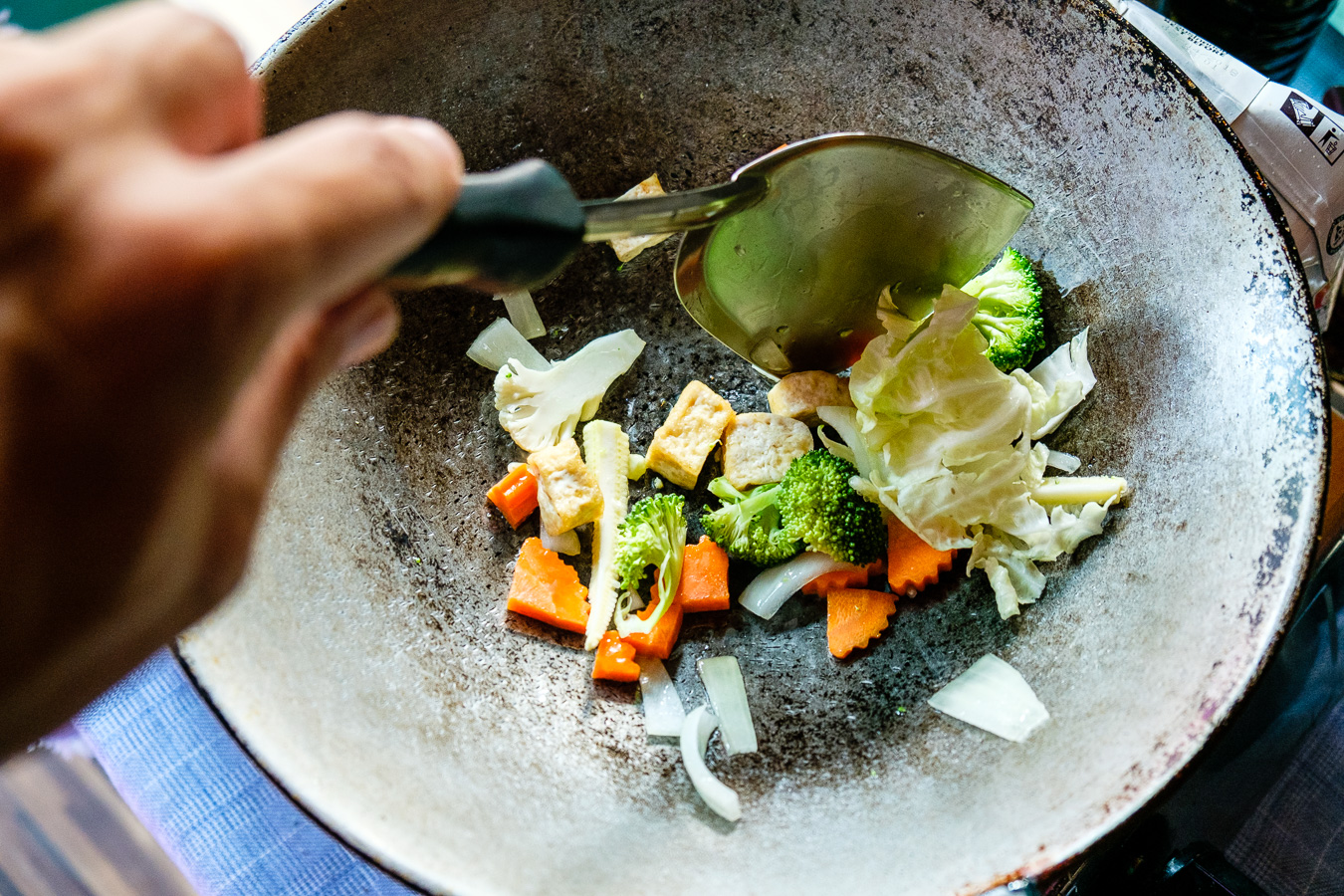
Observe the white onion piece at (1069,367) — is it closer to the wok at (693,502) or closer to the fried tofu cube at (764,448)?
the wok at (693,502)

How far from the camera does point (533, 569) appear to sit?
1540 millimetres

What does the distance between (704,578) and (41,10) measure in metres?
2.24

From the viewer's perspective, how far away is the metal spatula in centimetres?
130

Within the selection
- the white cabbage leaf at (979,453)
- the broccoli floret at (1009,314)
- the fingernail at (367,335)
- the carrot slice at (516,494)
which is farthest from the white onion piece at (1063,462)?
the fingernail at (367,335)

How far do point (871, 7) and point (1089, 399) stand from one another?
789 mm

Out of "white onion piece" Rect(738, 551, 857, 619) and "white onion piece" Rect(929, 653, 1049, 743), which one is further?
"white onion piece" Rect(738, 551, 857, 619)

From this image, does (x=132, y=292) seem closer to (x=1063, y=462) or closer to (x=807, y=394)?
(x=807, y=394)

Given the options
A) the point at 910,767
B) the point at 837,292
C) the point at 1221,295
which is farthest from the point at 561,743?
the point at 1221,295

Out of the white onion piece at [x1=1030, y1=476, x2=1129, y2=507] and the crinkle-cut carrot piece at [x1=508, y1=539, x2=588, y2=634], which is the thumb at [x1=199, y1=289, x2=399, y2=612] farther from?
the white onion piece at [x1=1030, y1=476, x2=1129, y2=507]

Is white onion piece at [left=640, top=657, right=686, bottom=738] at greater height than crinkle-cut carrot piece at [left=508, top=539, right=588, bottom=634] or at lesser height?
lesser

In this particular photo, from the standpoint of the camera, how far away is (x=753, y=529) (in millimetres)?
1533

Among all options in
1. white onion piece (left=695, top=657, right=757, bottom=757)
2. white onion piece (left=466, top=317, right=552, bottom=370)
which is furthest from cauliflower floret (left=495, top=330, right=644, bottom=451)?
white onion piece (left=695, top=657, right=757, bottom=757)

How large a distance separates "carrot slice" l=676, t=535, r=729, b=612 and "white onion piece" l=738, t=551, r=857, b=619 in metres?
0.05

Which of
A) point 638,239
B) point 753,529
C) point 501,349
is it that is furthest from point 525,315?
point 753,529
